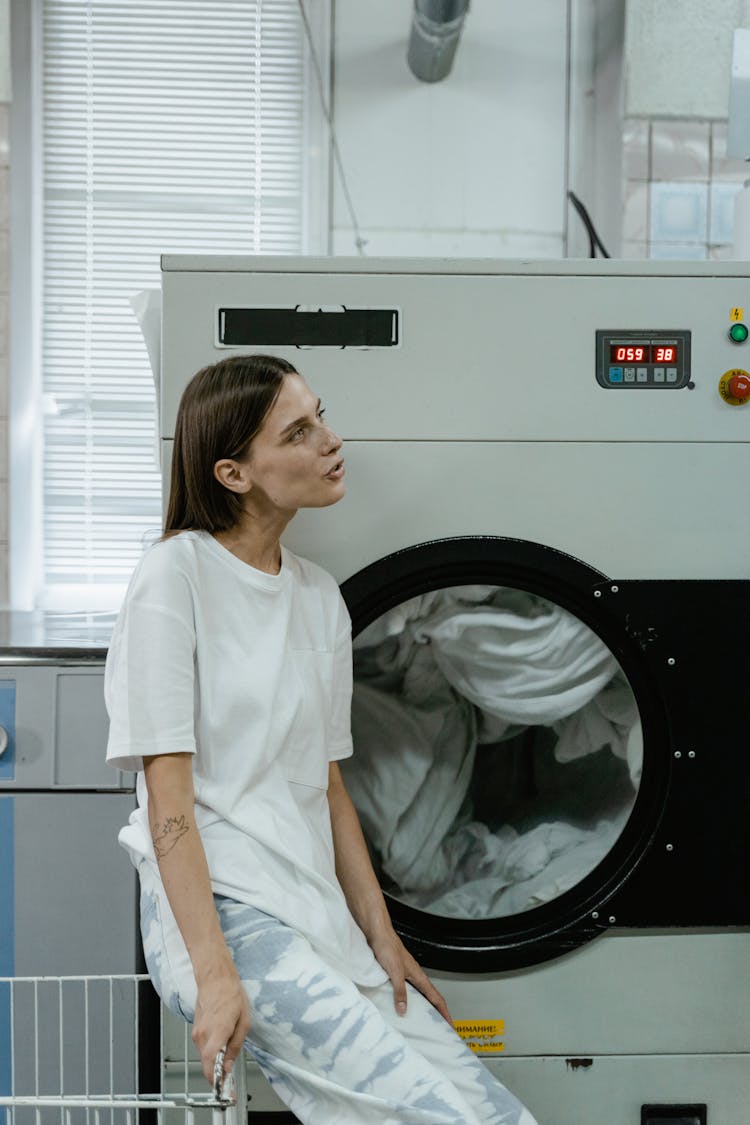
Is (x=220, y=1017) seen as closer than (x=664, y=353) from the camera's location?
Yes

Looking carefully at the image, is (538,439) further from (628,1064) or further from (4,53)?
(4,53)

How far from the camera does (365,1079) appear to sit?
3.65ft

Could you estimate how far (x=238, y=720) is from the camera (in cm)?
124

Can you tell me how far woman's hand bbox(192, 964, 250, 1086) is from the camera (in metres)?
1.05

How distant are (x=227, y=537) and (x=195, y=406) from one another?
0.55 feet

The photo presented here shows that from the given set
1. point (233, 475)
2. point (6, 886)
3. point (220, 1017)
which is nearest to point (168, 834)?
point (220, 1017)

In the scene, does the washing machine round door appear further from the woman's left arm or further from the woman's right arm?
the woman's right arm

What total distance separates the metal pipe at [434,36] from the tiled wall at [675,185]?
473 millimetres

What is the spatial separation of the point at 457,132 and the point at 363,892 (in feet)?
6.54

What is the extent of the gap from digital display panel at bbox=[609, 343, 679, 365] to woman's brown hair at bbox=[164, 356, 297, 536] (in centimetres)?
47

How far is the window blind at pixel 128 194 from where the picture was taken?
2.69 metres

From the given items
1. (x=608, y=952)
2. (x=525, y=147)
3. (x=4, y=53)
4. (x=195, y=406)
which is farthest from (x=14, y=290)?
(x=608, y=952)

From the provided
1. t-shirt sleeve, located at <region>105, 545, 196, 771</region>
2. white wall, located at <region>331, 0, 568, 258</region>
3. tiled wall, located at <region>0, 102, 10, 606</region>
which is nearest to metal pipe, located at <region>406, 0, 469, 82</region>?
white wall, located at <region>331, 0, 568, 258</region>

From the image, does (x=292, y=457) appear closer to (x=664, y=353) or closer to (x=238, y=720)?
(x=238, y=720)
